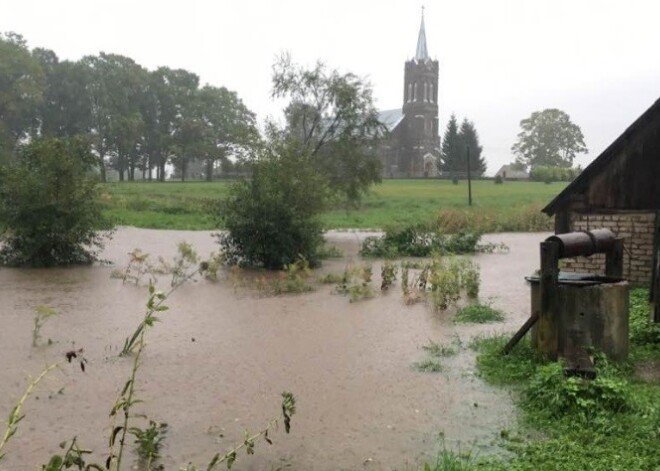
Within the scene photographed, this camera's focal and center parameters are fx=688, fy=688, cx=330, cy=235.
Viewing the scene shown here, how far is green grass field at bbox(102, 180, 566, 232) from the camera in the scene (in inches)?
1266

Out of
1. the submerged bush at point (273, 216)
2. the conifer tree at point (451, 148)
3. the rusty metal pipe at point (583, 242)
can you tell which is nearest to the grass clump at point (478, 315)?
the rusty metal pipe at point (583, 242)

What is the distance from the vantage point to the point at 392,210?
42.1 meters

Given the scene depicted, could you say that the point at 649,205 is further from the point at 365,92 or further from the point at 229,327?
the point at 365,92

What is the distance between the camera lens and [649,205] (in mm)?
12859

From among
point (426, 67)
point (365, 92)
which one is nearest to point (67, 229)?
point (365, 92)

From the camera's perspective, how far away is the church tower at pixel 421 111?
324 ft

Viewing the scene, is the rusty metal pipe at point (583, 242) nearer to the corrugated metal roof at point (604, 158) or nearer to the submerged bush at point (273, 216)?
the corrugated metal roof at point (604, 158)

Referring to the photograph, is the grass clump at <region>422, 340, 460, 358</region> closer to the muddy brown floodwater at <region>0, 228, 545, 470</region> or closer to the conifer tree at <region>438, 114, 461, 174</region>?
the muddy brown floodwater at <region>0, 228, 545, 470</region>

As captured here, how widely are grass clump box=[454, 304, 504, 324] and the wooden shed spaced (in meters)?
3.45

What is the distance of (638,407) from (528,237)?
23.9m

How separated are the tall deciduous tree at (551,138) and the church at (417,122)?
1339cm

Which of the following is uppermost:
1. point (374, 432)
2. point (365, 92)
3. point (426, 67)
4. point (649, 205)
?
point (426, 67)

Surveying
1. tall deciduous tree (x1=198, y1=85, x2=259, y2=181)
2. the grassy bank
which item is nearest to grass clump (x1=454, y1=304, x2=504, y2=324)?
the grassy bank

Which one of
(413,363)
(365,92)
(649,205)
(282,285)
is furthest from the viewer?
(365,92)
